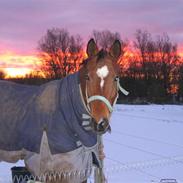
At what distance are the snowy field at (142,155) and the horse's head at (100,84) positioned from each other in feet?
9.14

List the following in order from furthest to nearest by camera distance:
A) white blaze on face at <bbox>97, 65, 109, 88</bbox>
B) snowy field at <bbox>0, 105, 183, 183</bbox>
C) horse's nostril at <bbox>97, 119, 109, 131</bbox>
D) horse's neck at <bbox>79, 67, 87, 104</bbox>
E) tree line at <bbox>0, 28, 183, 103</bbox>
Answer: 1. tree line at <bbox>0, 28, 183, 103</bbox>
2. snowy field at <bbox>0, 105, 183, 183</bbox>
3. horse's neck at <bbox>79, 67, 87, 104</bbox>
4. white blaze on face at <bbox>97, 65, 109, 88</bbox>
5. horse's nostril at <bbox>97, 119, 109, 131</bbox>

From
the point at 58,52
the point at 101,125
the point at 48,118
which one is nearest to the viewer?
the point at 101,125

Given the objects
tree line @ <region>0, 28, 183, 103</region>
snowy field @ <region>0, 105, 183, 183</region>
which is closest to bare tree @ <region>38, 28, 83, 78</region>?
tree line @ <region>0, 28, 183, 103</region>

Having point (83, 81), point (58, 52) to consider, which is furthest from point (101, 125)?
point (58, 52)

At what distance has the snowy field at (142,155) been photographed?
609cm

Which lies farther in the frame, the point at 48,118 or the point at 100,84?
the point at 48,118

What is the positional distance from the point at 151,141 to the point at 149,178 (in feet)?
11.8

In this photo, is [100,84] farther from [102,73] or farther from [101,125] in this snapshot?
[101,125]

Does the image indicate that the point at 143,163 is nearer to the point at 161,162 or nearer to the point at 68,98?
the point at 161,162

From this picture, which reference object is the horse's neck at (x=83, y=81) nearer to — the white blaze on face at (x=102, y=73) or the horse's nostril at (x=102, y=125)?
the white blaze on face at (x=102, y=73)

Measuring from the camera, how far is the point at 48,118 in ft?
11.5

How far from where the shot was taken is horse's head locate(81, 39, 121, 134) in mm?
3057

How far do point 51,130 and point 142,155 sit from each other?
460 centimetres

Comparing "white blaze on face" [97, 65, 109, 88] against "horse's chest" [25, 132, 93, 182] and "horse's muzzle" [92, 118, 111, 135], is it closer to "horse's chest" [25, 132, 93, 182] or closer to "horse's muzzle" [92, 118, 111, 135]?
"horse's muzzle" [92, 118, 111, 135]
